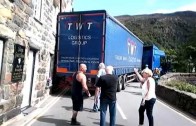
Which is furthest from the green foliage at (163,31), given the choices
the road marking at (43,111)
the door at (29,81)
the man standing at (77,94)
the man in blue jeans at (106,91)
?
the man in blue jeans at (106,91)

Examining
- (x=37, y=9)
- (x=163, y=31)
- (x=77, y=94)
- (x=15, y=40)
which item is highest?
(x=163, y=31)

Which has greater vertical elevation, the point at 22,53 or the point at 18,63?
the point at 22,53

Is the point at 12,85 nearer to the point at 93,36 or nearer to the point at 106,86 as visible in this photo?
the point at 106,86

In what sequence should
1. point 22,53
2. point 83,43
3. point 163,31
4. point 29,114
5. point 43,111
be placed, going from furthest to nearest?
1. point 163,31
2. point 83,43
3. point 43,111
4. point 29,114
5. point 22,53

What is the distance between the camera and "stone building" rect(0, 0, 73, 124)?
834cm

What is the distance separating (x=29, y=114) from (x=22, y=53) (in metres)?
2.12

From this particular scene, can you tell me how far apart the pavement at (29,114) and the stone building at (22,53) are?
137mm

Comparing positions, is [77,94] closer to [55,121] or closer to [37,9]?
[55,121]

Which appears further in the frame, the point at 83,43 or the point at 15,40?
Result: the point at 83,43

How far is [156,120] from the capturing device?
36.7 feet

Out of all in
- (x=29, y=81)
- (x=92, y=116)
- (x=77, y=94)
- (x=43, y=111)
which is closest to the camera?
(x=77, y=94)

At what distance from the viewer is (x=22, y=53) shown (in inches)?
384

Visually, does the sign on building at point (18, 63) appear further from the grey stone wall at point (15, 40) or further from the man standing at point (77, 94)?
the man standing at point (77, 94)

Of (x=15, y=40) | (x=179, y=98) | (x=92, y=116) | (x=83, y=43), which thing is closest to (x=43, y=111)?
(x=92, y=116)
